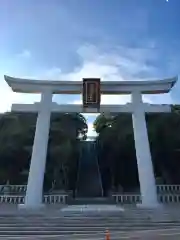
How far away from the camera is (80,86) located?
15.6 meters

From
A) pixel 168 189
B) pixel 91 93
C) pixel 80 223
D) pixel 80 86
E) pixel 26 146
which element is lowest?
pixel 80 223

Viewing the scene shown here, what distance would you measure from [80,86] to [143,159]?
452 cm

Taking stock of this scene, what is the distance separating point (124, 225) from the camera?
416 inches

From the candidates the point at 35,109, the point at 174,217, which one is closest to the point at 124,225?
the point at 174,217

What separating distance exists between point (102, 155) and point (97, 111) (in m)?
8.19

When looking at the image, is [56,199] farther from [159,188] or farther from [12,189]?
[159,188]

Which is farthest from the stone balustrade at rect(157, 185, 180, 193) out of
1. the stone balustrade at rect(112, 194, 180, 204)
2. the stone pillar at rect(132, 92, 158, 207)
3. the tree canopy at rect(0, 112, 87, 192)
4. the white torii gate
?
the tree canopy at rect(0, 112, 87, 192)

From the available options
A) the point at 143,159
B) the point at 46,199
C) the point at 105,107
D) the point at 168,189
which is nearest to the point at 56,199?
the point at 46,199

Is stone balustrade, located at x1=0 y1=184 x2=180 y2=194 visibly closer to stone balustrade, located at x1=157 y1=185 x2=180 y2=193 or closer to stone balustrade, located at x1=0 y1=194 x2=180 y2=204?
stone balustrade, located at x1=157 y1=185 x2=180 y2=193

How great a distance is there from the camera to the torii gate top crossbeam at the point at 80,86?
15.4 m

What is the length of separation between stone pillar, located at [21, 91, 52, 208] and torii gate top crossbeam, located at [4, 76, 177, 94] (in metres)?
0.45

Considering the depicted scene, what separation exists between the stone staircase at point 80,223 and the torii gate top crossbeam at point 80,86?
590 cm

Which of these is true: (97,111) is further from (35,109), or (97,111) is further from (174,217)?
(174,217)

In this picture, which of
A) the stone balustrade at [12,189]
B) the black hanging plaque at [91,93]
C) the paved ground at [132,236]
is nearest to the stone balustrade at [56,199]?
the stone balustrade at [12,189]
